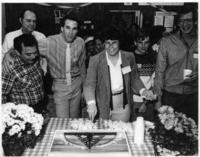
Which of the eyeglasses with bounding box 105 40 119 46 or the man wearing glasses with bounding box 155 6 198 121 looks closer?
the eyeglasses with bounding box 105 40 119 46

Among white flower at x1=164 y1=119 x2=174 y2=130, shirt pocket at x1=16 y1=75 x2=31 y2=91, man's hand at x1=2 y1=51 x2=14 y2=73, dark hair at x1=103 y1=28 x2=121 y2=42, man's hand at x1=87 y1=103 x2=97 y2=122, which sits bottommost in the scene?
man's hand at x1=87 y1=103 x2=97 y2=122

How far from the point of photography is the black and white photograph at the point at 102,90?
160 cm

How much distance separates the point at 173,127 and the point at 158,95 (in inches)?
48.6

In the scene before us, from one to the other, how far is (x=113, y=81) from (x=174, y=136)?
39.9 inches

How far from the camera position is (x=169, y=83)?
2.77 metres

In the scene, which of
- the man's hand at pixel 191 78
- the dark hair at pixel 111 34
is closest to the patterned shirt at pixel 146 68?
the man's hand at pixel 191 78

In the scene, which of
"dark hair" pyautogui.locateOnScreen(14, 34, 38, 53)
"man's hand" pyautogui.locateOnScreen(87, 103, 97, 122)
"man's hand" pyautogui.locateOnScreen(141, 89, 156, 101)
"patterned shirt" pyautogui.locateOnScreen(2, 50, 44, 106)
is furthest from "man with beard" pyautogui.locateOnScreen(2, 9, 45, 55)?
"man's hand" pyautogui.locateOnScreen(141, 89, 156, 101)

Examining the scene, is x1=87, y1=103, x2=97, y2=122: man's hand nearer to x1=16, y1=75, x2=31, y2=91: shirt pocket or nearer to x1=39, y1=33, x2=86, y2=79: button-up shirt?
x1=16, y1=75, x2=31, y2=91: shirt pocket

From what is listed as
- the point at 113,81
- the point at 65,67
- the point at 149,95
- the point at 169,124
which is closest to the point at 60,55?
the point at 65,67

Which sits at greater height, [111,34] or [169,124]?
[111,34]

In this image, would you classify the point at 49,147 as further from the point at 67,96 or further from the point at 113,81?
the point at 67,96

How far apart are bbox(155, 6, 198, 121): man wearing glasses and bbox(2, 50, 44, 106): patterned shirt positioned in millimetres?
1170

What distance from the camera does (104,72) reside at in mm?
2443

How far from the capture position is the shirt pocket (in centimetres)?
237
